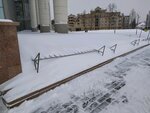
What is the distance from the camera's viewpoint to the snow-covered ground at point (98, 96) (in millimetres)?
3639

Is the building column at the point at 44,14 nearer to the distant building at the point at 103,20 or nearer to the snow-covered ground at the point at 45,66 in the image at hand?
the snow-covered ground at the point at 45,66

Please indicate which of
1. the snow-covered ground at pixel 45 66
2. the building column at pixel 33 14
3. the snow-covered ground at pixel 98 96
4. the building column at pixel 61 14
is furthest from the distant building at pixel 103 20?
the snow-covered ground at pixel 98 96

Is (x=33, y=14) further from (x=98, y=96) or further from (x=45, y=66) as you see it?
(x=98, y=96)

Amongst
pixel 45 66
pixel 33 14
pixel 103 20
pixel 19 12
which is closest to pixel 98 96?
pixel 45 66

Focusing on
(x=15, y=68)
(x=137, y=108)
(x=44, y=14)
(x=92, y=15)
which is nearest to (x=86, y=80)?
(x=137, y=108)

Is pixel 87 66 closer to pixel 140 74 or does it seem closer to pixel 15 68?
pixel 140 74

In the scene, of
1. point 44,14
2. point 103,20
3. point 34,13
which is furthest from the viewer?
point 103,20

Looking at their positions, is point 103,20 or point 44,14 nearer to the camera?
point 44,14

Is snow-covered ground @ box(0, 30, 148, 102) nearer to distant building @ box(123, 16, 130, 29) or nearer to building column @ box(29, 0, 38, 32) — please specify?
building column @ box(29, 0, 38, 32)

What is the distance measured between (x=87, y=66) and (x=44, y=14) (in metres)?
15.8

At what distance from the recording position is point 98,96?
4254 millimetres

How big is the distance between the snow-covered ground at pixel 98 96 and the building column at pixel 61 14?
11.1 metres

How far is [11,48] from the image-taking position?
4.74m

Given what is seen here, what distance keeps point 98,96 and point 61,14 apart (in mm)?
13107
